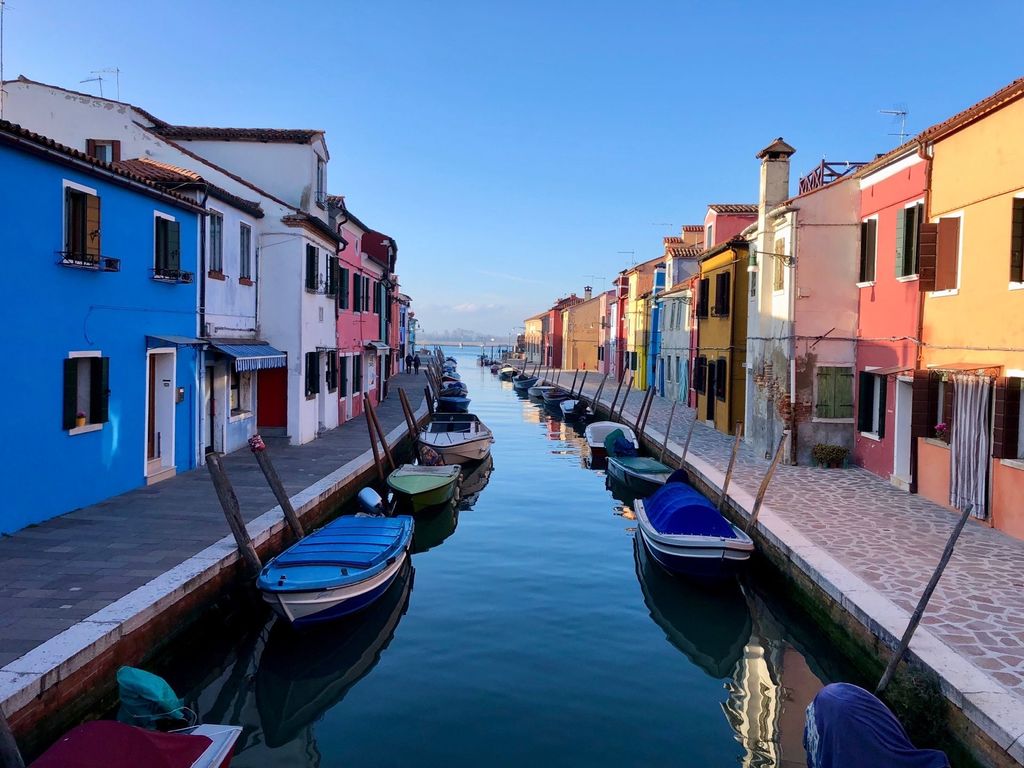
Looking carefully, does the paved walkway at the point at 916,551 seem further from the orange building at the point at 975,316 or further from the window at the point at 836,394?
the window at the point at 836,394

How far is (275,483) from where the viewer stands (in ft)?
39.6

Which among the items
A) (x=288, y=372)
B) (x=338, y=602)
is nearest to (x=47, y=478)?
(x=338, y=602)

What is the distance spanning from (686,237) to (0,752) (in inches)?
1646

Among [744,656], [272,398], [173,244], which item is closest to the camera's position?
[744,656]

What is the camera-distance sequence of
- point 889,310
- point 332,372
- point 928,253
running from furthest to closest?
point 332,372 < point 889,310 < point 928,253

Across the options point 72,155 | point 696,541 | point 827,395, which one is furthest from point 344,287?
point 696,541

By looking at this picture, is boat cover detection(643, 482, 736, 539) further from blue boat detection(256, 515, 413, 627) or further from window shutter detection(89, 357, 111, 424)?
window shutter detection(89, 357, 111, 424)

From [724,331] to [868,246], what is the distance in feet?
31.1

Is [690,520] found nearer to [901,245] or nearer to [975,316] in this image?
[975,316]

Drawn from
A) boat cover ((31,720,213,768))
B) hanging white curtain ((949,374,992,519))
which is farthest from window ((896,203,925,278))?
boat cover ((31,720,213,768))

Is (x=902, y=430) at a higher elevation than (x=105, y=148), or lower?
lower

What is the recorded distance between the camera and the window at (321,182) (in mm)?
23495

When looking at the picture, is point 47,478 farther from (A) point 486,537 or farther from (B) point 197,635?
(A) point 486,537

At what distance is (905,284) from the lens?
15383 mm
